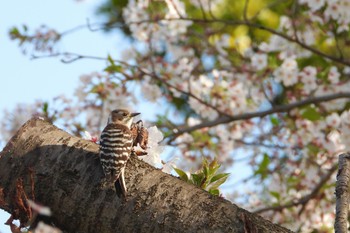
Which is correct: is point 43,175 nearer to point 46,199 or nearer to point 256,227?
point 46,199

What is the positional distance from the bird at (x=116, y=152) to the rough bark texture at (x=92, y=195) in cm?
3

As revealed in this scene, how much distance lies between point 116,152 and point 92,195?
0.91 ft

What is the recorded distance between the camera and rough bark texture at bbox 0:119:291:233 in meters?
A: 2.04

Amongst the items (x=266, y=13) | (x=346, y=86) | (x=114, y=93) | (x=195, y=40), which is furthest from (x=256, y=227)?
(x=266, y=13)

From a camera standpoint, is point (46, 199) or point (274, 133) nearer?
point (46, 199)

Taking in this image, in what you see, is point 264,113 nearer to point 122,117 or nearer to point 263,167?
point 263,167

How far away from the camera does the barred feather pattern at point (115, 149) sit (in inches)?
85.0

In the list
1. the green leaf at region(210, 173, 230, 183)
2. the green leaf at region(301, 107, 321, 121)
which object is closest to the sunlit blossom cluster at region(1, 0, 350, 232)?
the green leaf at region(301, 107, 321, 121)

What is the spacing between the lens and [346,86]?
695 cm

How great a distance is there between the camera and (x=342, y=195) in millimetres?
2154

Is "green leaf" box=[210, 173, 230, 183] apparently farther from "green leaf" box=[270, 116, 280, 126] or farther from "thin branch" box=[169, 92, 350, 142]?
"green leaf" box=[270, 116, 280, 126]

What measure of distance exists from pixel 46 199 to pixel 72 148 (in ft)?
0.68

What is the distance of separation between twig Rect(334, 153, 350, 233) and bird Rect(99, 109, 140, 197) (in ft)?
2.09

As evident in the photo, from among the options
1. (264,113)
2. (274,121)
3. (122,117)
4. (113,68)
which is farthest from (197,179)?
(274,121)
